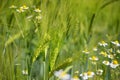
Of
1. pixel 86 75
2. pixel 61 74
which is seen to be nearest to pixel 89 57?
pixel 86 75

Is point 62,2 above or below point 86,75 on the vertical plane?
above

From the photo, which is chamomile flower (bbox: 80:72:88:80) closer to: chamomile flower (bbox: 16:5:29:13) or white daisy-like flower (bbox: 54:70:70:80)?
white daisy-like flower (bbox: 54:70:70:80)

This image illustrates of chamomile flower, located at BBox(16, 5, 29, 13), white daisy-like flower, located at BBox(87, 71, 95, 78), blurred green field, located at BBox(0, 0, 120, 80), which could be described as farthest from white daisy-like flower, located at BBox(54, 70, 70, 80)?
chamomile flower, located at BBox(16, 5, 29, 13)

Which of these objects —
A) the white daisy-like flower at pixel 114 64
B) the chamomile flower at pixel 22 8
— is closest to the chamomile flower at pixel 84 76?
the white daisy-like flower at pixel 114 64

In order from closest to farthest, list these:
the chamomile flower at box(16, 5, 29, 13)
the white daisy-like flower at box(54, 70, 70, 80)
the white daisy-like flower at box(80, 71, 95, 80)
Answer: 1. the white daisy-like flower at box(54, 70, 70, 80)
2. the white daisy-like flower at box(80, 71, 95, 80)
3. the chamomile flower at box(16, 5, 29, 13)

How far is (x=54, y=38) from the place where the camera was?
730 millimetres

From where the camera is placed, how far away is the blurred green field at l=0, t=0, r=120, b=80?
2.42ft

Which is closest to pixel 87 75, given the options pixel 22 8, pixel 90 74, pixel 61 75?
pixel 90 74

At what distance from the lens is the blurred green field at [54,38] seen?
74cm

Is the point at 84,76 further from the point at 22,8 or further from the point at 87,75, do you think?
the point at 22,8

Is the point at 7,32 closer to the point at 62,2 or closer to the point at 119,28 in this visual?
the point at 62,2

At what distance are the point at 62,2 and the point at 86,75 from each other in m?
0.20

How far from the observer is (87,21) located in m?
0.97

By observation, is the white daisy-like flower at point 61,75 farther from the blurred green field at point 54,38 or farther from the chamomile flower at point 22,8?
the chamomile flower at point 22,8
